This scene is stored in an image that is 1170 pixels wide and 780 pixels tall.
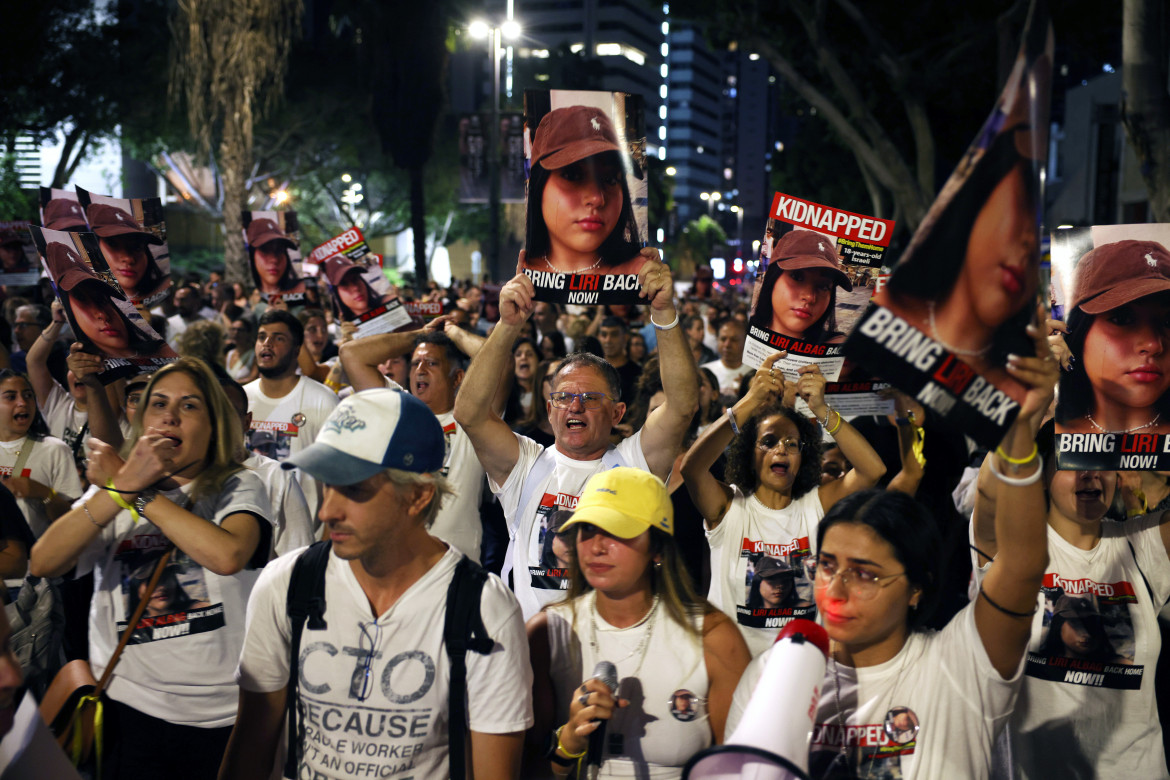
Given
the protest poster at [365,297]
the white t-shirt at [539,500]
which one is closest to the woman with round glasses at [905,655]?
the white t-shirt at [539,500]

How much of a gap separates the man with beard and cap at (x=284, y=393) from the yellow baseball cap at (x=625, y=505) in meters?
3.43

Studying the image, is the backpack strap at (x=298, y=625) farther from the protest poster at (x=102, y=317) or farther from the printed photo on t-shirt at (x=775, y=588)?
the protest poster at (x=102, y=317)

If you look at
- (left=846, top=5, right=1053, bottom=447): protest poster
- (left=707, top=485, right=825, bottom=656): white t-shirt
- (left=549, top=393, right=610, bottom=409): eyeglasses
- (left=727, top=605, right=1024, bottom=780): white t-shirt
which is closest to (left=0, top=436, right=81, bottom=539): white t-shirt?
(left=549, top=393, right=610, bottom=409): eyeglasses

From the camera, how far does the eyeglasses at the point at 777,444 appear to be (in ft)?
14.4

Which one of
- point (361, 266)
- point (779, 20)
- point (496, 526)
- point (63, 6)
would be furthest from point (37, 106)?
point (496, 526)

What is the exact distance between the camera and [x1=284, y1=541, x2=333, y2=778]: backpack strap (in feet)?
8.91

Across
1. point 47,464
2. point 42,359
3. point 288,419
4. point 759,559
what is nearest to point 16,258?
point 42,359

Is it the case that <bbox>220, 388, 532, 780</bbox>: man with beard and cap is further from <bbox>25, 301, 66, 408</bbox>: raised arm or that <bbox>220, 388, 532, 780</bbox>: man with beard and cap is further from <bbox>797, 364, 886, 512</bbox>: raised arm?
<bbox>25, 301, 66, 408</bbox>: raised arm

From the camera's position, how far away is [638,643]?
9.80ft

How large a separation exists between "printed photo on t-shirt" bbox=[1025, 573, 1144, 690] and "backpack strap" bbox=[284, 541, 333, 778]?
8.32ft

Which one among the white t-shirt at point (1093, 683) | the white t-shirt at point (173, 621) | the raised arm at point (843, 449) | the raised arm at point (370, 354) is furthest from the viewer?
the raised arm at point (370, 354)

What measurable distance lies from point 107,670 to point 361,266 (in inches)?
165

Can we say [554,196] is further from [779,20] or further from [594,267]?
[779,20]

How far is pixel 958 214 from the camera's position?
2.29 meters
